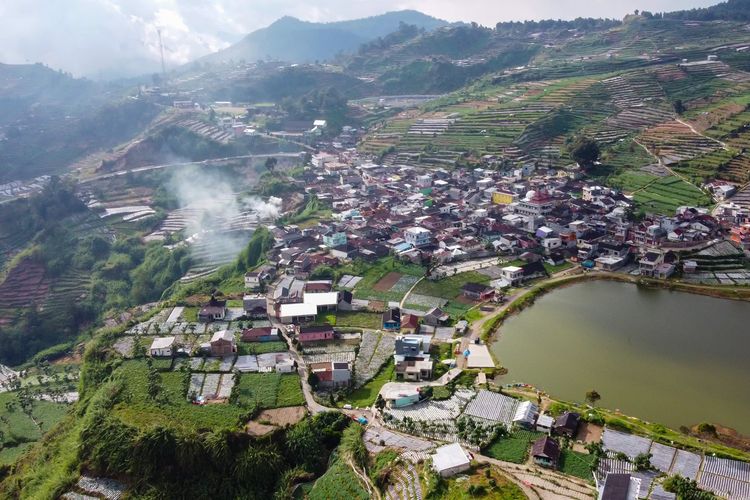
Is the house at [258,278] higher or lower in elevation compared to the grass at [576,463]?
lower

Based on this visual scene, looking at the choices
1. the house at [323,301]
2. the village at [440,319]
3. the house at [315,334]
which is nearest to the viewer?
the village at [440,319]

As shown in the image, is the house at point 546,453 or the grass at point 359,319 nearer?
the house at point 546,453

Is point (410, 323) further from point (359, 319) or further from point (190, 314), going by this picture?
point (190, 314)

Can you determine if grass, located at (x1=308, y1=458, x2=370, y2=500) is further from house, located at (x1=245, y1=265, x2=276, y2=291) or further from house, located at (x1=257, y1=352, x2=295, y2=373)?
house, located at (x1=245, y1=265, x2=276, y2=291)

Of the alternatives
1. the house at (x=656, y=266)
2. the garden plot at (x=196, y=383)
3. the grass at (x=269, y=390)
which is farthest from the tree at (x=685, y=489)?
the house at (x=656, y=266)

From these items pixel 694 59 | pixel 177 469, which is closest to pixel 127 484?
pixel 177 469

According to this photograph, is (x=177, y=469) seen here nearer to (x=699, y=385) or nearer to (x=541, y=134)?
(x=699, y=385)

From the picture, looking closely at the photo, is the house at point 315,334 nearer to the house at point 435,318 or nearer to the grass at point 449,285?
the house at point 435,318

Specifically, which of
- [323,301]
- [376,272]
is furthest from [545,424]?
[376,272]
